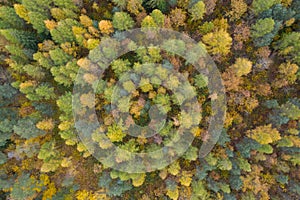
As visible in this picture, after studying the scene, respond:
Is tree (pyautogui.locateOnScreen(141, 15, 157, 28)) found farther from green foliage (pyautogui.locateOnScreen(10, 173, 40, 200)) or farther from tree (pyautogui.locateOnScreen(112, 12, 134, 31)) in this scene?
green foliage (pyautogui.locateOnScreen(10, 173, 40, 200))

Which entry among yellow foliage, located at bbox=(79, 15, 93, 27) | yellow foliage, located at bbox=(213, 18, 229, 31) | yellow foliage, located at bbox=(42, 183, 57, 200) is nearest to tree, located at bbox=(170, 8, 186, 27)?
yellow foliage, located at bbox=(213, 18, 229, 31)

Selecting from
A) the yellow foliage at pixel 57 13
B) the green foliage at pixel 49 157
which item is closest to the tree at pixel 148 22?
the yellow foliage at pixel 57 13

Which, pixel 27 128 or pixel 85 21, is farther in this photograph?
pixel 27 128

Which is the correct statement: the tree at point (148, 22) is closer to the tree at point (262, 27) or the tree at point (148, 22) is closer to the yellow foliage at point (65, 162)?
the tree at point (262, 27)

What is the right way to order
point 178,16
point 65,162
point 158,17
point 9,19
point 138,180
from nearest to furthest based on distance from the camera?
point 158,17
point 178,16
point 138,180
point 9,19
point 65,162

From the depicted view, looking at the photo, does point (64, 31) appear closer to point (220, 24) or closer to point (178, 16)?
point (178, 16)

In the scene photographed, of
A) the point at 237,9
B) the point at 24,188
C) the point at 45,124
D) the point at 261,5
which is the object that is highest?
the point at 261,5

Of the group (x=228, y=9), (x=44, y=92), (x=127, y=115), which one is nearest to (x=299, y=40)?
(x=228, y=9)

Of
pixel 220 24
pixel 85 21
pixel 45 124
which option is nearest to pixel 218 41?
pixel 220 24

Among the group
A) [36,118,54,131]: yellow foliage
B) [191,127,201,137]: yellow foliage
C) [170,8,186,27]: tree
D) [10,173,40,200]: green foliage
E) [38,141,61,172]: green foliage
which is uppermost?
[170,8,186,27]: tree
